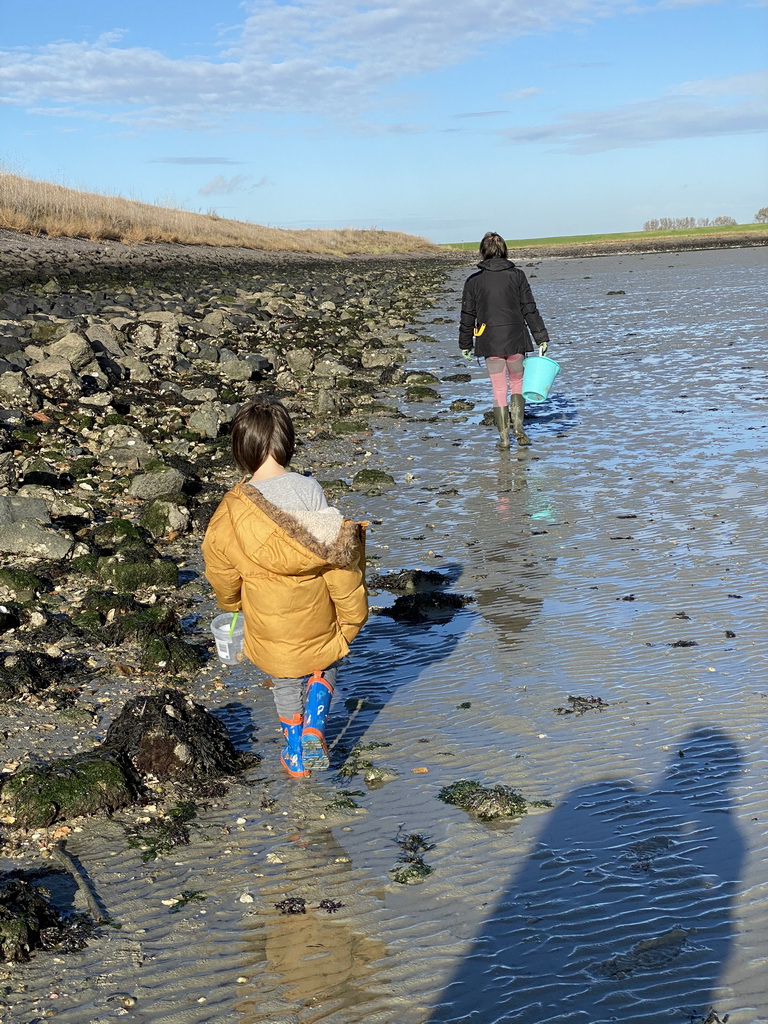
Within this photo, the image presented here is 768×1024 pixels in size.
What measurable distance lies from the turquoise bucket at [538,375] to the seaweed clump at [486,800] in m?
8.41

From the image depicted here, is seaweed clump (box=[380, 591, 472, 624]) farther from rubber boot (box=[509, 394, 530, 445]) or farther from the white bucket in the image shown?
rubber boot (box=[509, 394, 530, 445])

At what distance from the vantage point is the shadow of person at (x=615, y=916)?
3262mm

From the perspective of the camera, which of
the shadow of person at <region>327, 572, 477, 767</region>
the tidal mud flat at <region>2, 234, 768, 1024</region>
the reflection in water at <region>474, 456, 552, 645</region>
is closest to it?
the tidal mud flat at <region>2, 234, 768, 1024</region>

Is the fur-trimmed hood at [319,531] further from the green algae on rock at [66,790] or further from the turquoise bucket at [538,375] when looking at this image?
the turquoise bucket at [538,375]

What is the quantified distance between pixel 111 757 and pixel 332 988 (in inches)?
71.5

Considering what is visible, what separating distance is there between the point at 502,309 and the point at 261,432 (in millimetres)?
7633

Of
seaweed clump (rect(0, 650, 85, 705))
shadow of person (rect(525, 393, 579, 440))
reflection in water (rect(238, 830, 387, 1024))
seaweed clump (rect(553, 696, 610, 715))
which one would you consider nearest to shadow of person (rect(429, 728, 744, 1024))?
reflection in water (rect(238, 830, 387, 1024))

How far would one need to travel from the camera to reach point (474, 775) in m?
4.86

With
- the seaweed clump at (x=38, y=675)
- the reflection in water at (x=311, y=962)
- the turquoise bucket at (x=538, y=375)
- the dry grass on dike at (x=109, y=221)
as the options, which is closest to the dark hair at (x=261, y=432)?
the reflection in water at (x=311, y=962)

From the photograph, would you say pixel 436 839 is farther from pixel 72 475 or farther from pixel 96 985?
pixel 72 475

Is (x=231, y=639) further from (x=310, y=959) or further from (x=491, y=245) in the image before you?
(x=491, y=245)

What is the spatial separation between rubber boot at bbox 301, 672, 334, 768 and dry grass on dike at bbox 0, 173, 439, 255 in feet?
100

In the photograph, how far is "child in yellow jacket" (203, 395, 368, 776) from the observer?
14.8ft

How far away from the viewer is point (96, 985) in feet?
11.2
